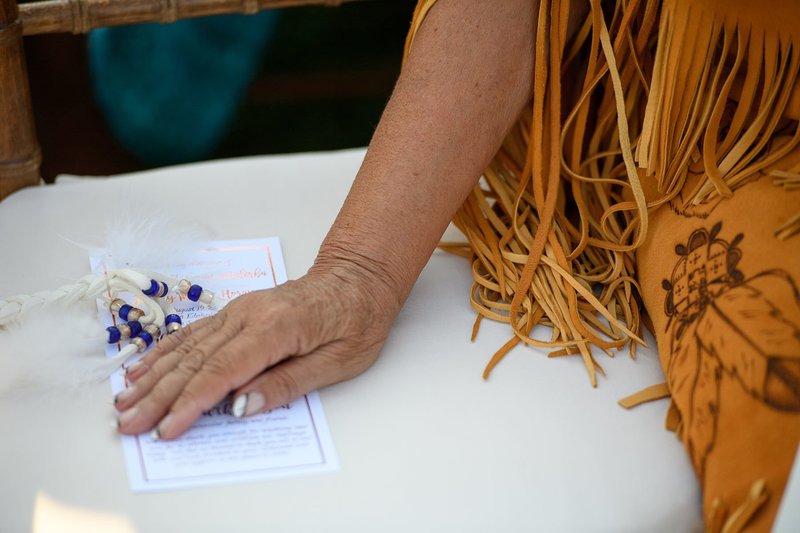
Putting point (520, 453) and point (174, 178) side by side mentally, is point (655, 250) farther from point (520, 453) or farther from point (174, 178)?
point (174, 178)

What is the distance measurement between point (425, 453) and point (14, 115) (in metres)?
0.58

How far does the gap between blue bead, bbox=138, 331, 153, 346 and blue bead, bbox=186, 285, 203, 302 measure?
65 millimetres

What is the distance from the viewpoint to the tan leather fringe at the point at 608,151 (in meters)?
0.84

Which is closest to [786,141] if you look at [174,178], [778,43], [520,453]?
[778,43]

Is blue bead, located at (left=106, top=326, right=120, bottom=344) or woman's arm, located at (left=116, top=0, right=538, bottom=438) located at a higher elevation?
woman's arm, located at (left=116, top=0, right=538, bottom=438)

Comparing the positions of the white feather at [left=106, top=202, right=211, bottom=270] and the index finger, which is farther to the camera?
the white feather at [left=106, top=202, right=211, bottom=270]

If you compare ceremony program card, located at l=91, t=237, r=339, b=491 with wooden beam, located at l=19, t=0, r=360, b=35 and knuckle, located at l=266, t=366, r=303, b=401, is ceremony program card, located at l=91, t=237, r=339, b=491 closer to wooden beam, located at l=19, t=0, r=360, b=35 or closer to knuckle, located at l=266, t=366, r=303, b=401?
knuckle, located at l=266, t=366, r=303, b=401

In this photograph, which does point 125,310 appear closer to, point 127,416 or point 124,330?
point 124,330

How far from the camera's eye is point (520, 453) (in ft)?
2.53

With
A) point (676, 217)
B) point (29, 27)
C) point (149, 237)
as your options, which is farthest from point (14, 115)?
point (676, 217)

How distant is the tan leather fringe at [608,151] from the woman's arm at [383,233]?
0.04 metres

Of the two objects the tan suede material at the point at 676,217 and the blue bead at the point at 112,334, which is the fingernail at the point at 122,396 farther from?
the tan suede material at the point at 676,217

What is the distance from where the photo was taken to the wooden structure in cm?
97

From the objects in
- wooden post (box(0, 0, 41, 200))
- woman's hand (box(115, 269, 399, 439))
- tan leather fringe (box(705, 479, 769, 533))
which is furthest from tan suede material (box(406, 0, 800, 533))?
wooden post (box(0, 0, 41, 200))
